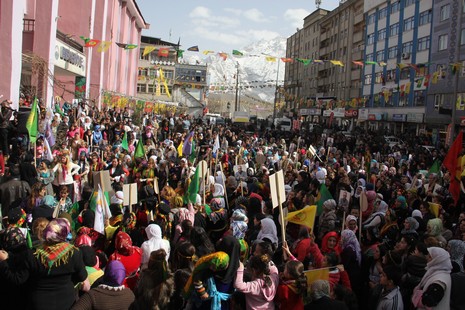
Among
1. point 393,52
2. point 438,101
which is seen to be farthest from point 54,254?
point 393,52

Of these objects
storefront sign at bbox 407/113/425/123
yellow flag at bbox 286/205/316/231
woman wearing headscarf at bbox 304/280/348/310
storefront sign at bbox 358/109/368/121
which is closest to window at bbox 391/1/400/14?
storefront sign at bbox 358/109/368/121

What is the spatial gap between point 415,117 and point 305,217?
130 feet

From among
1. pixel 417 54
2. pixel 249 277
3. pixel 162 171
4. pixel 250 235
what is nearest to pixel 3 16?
pixel 162 171

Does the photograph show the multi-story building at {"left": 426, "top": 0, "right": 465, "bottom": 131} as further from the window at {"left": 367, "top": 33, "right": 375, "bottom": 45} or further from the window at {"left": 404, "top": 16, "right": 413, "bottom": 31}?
the window at {"left": 367, "top": 33, "right": 375, "bottom": 45}

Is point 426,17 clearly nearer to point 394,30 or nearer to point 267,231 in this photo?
point 394,30

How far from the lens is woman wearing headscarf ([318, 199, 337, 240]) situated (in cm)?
815

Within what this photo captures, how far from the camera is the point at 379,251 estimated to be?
6398mm

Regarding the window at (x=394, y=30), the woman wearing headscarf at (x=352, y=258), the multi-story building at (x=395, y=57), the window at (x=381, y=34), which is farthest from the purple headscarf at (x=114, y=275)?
the window at (x=381, y=34)

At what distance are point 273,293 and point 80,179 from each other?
7489 mm

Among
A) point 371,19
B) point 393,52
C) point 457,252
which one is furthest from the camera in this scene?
point 371,19

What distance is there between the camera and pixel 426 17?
147ft

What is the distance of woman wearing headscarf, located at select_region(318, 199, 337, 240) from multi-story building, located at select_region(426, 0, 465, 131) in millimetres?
30938

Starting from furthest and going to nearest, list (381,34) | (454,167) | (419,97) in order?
(381,34) < (419,97) < (454,167)

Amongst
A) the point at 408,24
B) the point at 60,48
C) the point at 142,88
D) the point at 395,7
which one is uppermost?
the point at 395,7
